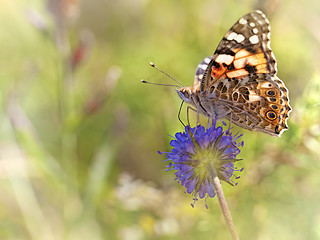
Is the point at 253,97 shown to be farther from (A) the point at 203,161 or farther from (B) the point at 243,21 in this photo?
(A) the point at 203,161

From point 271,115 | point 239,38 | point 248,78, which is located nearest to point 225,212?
point 271,115

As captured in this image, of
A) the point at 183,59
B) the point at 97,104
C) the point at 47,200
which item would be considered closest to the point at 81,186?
the point at 47,200

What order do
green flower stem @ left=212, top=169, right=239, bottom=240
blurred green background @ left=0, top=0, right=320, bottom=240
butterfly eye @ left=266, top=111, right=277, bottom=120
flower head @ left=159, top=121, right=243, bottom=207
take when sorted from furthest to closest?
blurred green background @ left=0, top=0, right=320, bottom=240, butterfly eye @ left=266, top=111, right=277, bottom=120, flower head @ left=159, top=121, right=243, bottom=207, green flower stem @ left=212, top=169, right=239, bottom=240

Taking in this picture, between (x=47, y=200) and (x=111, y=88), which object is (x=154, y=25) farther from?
(x=47, y=200)

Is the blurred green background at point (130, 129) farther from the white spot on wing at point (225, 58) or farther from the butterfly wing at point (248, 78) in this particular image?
the white spot on wing at point (225, 58)

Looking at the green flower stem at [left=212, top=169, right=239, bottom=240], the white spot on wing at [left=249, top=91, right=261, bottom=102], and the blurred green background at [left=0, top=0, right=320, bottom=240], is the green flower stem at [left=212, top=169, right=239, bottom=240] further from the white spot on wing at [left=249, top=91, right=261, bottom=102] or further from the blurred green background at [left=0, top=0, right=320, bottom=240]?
the blurred green background at [left=0, top=0, right=320, bottom=240]

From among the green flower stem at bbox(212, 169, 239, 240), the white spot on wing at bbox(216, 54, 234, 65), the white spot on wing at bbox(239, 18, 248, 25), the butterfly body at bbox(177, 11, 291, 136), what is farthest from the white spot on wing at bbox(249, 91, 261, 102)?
the green flower stem at bbox(212, 169, 239, 240)

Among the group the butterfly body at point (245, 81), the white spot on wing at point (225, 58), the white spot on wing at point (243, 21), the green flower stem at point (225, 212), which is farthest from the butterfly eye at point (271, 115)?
the green flower stem at point (225, 212)
